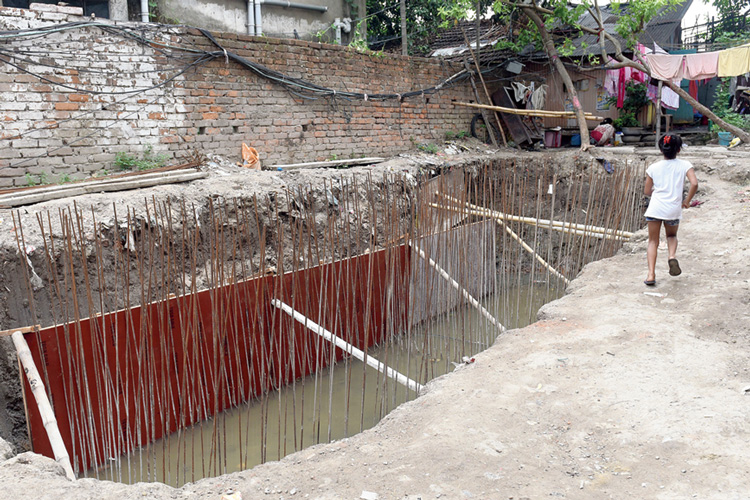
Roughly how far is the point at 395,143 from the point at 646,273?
506cm

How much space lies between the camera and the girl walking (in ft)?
13.0

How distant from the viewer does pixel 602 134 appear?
34.5 feet

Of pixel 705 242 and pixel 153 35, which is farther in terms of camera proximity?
pixel 153 35

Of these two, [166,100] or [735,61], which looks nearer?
[166,100]

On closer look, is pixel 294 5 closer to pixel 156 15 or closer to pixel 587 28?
pixel 156 15

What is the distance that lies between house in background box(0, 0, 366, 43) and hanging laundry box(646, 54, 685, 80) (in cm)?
514

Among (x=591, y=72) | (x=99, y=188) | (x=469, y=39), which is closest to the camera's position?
(x=99, y=188)

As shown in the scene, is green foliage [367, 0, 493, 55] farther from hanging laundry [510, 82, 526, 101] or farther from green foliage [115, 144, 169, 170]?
green foliage [115, 144, 169, 170]

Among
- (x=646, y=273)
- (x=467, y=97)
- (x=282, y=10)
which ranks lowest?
(x=646, y=273)

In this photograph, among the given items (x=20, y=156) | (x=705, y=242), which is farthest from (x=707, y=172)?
(x=20, y=156)

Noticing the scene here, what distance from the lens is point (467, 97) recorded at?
33.0 feet

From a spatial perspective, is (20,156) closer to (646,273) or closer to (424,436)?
(424,436)

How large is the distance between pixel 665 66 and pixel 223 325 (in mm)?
9190

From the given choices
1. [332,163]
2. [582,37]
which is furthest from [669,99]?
[332,163]
